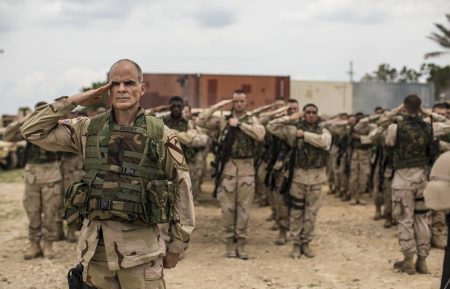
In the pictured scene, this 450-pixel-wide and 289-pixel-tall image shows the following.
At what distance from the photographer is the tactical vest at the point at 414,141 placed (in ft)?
24.2

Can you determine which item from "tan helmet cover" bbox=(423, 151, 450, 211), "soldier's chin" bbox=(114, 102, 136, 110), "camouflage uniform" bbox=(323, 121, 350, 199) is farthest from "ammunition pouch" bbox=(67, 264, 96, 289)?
"camouflage uniform" bbox=(323, 121, 350, 199)

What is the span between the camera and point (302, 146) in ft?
27.3

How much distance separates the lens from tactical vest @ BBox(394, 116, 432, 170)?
24.2ft

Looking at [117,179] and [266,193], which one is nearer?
[117,179]

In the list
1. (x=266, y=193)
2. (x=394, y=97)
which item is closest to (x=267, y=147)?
(x=266, y=193)

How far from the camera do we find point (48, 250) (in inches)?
320

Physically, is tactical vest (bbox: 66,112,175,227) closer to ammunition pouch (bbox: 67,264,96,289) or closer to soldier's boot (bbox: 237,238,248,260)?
ammunition pouch (bbox: 67,264,96,289)

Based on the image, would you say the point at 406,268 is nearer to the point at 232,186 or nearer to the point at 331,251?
the point at 331,251

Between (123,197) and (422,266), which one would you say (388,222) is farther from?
(123,197)

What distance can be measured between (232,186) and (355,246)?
2.31 meters

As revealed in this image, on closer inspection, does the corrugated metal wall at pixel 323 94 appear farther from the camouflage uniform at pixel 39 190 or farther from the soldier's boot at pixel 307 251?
the camouflage uniform at pixel 39 190

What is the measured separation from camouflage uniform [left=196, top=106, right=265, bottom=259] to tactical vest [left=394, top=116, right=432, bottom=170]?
1.81 meters

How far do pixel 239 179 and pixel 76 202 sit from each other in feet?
15.7

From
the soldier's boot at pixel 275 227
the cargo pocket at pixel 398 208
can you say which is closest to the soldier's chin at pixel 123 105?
the cargo pocket at pixel 398 208
